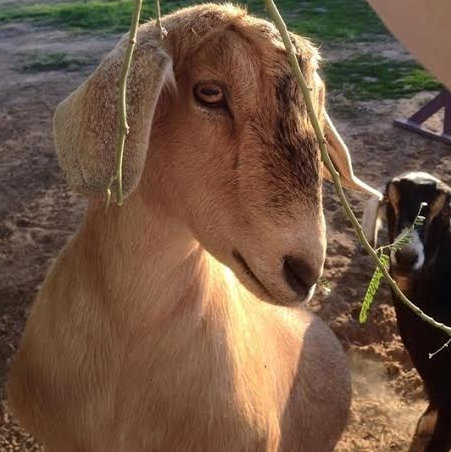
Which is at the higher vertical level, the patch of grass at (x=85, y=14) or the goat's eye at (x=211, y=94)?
the goat's eye at (x=211, y=94)

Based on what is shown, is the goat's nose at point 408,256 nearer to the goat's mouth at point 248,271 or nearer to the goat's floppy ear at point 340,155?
the goat's floppy ear at point 340,155

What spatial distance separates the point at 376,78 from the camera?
6.99 meters

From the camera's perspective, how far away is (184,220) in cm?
167

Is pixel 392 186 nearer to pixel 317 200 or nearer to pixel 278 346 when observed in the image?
pixel 278 346

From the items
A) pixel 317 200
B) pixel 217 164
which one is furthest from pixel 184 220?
pixel 317 200

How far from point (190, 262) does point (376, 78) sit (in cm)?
558

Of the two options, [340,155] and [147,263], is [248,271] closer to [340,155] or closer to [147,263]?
[147,263]

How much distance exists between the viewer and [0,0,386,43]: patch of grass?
8.20m

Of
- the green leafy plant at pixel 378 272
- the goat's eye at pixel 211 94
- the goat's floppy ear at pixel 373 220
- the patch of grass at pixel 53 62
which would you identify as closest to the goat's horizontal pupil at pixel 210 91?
the goat's eye at pixel 211 94

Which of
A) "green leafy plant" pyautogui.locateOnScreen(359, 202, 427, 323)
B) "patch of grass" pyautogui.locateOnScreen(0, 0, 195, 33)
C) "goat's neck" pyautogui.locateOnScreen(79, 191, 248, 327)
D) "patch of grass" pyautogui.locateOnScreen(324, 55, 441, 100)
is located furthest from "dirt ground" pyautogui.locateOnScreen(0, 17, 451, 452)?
"green leafy plant" pyautogui.locateOnScreen(359, 202, 427, 323)

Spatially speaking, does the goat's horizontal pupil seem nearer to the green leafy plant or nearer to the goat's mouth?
the goat's mouth

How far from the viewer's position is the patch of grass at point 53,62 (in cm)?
745

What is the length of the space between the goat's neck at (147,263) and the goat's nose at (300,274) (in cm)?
35

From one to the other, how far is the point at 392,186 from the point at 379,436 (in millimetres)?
1112
